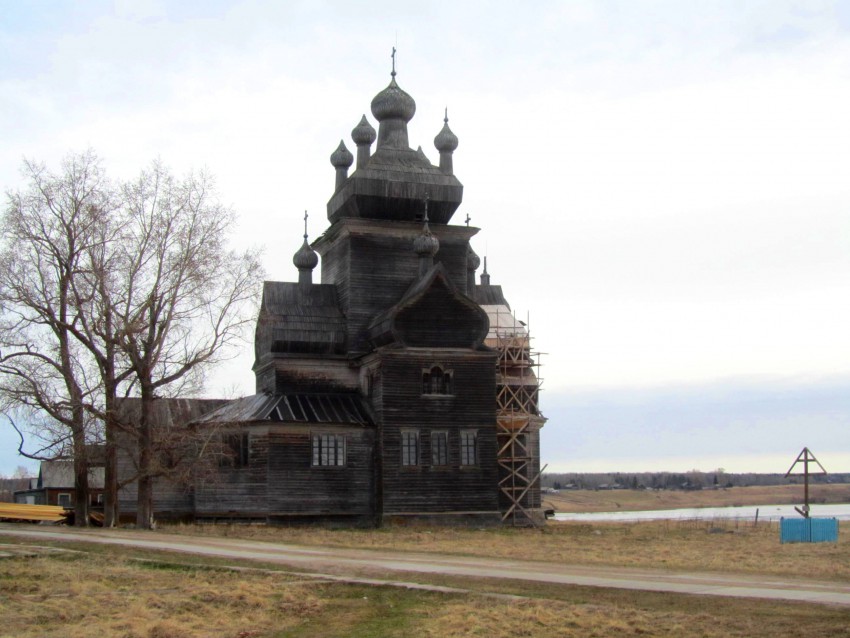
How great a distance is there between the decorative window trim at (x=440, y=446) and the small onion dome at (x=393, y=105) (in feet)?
50.8

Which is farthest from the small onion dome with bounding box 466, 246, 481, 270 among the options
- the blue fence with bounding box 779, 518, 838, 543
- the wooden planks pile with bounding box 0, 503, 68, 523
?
the blue fence with bounding box 779, 518, 838, 543

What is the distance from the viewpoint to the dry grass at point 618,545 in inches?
1049

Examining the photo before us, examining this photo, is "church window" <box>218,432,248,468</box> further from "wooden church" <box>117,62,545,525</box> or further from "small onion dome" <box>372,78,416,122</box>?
"small onion dome" <box>372,78,416,122</box>

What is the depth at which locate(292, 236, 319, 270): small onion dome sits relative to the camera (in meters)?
53.1

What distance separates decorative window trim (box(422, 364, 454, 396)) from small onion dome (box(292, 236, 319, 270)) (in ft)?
33.5

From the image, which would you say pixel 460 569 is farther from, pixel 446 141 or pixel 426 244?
pixel 446 141

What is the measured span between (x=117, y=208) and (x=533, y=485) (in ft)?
74.9

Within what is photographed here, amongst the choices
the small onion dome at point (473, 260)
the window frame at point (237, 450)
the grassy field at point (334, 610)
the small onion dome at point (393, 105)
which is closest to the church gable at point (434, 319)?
the window frame at point (237, 450)

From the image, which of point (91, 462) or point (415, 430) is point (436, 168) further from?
point (91, 462)

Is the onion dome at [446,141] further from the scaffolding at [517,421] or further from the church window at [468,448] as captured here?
the church window at [468,448]

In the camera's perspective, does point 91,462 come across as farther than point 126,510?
No

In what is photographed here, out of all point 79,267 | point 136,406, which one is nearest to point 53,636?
point 79,267

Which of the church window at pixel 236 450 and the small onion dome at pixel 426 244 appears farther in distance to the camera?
the small onion dome at pixel 426 244

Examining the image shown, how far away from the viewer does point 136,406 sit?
43.1m
